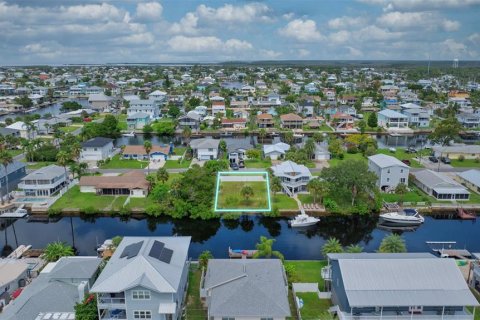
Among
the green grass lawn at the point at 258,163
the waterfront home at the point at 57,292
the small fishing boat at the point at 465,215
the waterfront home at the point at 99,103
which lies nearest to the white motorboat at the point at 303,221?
the small fishing boat at the point at 465,215

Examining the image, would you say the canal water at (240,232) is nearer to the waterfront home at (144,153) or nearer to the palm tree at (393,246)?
the palm tree at (393,246)

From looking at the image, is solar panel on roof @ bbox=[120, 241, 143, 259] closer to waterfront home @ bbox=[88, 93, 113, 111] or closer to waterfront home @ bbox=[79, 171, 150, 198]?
waterfront home @ bbox=[79, 171, 150, 198]

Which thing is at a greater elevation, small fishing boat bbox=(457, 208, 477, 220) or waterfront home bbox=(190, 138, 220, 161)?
waterfront home bbox=(190, 138, 220, 161)

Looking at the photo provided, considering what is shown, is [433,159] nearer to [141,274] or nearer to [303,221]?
[303,221]

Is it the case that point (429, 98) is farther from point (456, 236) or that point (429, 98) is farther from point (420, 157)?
point (456, 236)

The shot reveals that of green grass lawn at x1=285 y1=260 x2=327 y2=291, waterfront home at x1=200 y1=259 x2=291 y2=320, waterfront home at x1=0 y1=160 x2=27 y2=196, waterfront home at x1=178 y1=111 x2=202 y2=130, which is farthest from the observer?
waterfront home at x1=178 y1=111 x2=202 y2=130

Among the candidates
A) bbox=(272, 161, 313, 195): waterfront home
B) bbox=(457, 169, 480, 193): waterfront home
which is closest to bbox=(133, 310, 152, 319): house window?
bbox=(272, 161, 313, 195): waterfront home
